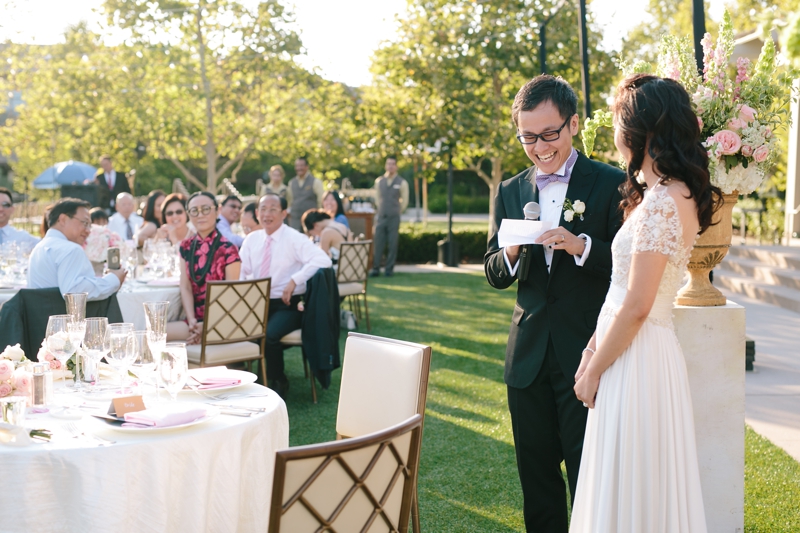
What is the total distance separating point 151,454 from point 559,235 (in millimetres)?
1519

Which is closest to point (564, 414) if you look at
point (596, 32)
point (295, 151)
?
point (596, 32)

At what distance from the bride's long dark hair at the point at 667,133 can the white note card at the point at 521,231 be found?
0.41 metres

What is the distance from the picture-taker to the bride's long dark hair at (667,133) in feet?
7.58

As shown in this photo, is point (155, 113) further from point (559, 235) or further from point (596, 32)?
point (559, 235)

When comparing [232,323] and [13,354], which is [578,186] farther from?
[232,323]

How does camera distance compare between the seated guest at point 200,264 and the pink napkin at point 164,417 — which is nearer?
the pink napkin at point 164,417

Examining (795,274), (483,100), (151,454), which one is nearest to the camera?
(151,454)

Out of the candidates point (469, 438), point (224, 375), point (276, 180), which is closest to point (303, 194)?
point (276, 180)

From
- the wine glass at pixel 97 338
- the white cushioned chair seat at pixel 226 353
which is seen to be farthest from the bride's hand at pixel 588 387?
the white cushioned chair seat at pixel 226 353

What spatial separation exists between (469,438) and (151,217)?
5.96 m

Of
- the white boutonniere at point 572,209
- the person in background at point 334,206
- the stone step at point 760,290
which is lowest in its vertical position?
the stone step at point 760,290

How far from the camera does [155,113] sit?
15.9 meters

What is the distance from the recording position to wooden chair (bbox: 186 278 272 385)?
535 cm

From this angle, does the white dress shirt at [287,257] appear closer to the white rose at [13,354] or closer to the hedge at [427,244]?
the white rose at [13,354]
